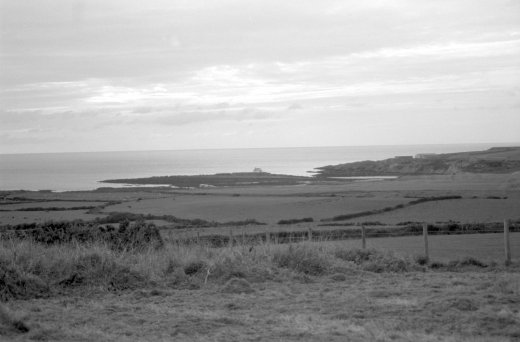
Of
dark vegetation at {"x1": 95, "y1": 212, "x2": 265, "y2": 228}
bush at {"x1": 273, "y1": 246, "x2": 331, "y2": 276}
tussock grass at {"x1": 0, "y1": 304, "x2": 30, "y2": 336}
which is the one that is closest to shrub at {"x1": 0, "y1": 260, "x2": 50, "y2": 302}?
tussock grass at {"x1": 0, "y1": 304, "x2": 30, "y2": 336}

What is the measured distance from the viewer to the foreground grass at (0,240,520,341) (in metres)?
7.88

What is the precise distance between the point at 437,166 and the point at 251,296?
112 m

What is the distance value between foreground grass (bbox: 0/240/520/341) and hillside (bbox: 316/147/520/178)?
303 ft

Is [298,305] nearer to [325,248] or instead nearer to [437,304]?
[437,304]

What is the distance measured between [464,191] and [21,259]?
205 feet

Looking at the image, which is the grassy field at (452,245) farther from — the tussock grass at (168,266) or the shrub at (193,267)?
the shrub at (193,267)

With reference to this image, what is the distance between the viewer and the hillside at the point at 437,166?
→ 103 meters

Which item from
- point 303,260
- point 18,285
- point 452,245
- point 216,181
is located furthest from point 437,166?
point 18,285

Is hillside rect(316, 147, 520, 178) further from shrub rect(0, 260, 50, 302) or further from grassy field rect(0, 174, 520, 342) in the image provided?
shrub rect(0, 260, 50, 302)

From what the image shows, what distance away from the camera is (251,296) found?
10.6m

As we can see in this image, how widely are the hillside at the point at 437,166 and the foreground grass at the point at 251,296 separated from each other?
92447 mm

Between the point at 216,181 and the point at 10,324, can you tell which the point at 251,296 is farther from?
the point at 216,181

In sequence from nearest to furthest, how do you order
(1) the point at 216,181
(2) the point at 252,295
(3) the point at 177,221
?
(2) the point at 252,295, (3) the point at 177,221, (1) the point at 216,181

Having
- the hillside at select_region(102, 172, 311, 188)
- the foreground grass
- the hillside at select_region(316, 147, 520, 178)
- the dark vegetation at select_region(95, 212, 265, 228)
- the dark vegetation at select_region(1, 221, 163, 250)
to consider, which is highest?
the hillside at select_region(316, 147, 520, 178)
